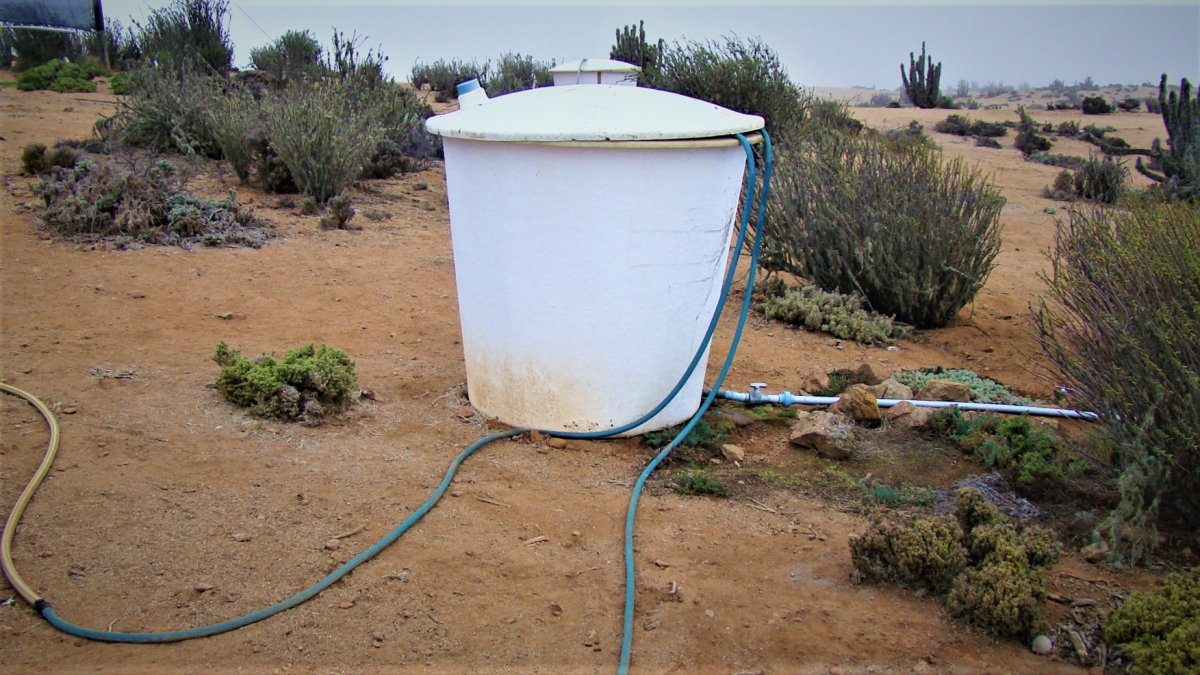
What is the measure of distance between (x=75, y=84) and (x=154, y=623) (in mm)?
16436

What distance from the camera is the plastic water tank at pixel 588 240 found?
3539 mm

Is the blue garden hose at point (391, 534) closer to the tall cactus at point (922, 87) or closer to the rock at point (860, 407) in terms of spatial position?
the rock at point (860, 407)

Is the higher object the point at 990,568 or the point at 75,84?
the point at 75,84

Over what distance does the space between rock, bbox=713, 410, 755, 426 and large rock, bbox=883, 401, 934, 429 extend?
25.9 inches

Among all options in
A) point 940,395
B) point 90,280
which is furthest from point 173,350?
point 940,395

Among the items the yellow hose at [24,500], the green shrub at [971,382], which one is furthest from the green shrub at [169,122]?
the green shrub at [971,382]

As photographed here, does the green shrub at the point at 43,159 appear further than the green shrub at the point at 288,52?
No

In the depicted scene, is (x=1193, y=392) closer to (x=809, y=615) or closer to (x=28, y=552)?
(x=809, y=615)

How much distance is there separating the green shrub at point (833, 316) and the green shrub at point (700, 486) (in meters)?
2.68

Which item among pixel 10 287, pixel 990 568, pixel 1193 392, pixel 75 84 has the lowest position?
pixel 990 568

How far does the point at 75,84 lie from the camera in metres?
15.9

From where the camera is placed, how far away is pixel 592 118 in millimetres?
3508

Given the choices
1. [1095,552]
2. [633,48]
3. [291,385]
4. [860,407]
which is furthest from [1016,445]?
[633,48]

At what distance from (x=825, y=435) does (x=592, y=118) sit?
5.65 ft
